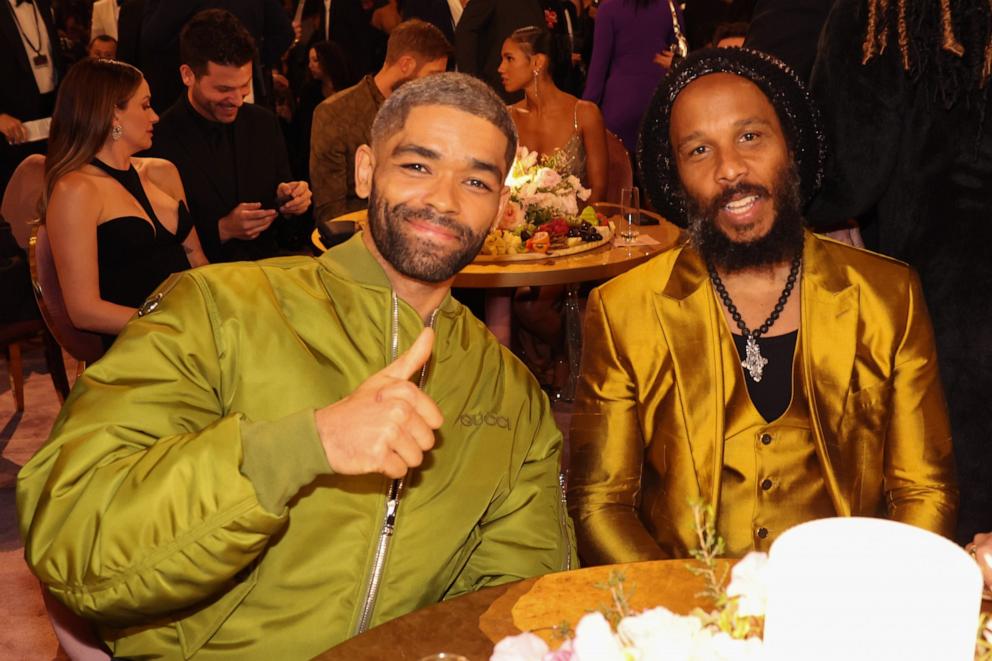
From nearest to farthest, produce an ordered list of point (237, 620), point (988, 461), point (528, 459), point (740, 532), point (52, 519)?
1. point (52, 519)
2. point (237, 620)
3. point (528, 459)
4. point (740, 532)
5. point (988, 461)

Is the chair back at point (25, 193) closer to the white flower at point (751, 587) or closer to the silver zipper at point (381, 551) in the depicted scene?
the silver zipper at point (381, 551)

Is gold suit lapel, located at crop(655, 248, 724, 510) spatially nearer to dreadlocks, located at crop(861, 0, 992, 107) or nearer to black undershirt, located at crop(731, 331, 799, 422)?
black undershirt, located at crop(731, 331, 799, 422)

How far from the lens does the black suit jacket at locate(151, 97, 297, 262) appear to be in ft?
15.9

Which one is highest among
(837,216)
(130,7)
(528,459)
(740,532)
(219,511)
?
(130,7)

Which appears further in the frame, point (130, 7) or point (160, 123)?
point (130, 7)

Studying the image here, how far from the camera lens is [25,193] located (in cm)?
436

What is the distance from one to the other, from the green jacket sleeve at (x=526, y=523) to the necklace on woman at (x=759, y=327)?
46cm

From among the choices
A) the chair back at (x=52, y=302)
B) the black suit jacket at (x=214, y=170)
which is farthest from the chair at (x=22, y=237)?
the black suit jacket at (x=214, y=170)

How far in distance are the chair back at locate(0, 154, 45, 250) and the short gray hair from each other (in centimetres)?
255

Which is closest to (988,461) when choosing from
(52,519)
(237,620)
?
(237,620)

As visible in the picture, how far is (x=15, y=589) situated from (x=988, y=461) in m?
2.98

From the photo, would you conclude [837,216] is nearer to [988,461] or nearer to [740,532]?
[988,461]

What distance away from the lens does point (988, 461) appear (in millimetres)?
2559

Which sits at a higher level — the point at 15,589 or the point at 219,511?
the point at 219,511
